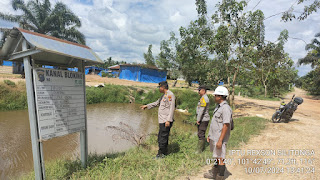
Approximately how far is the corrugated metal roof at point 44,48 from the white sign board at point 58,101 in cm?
35

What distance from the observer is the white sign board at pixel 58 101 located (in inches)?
106

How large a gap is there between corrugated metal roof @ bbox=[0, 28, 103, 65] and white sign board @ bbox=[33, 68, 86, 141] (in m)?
0.35

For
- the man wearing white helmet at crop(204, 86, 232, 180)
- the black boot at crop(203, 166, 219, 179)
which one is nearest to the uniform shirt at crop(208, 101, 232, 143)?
the man wearing white helmet at crop(204, 86, 232, 180)

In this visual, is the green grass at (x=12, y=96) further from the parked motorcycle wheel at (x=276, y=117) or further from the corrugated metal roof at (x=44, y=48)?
the parked motorcycle wheel at (x=276, y=117)

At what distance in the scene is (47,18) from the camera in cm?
→ 2009

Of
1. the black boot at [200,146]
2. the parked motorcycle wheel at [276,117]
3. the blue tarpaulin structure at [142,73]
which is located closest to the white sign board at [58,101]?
the black boot at [200,146]

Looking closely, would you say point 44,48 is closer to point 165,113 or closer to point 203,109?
point 165,113

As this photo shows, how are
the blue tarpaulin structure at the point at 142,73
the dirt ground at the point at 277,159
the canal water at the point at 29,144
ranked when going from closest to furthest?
the dirt ground at the point at 277,159 < the canal water at the point at 29,144 < the blue tarpaulin structure at the point at 142,73

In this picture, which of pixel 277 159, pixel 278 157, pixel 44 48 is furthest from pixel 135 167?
pixel 278 157

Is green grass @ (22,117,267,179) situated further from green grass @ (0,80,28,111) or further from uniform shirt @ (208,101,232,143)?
green grass @ (0,80,28,111)

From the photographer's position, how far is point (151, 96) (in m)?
16.7

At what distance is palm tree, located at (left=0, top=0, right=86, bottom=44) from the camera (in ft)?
63.8

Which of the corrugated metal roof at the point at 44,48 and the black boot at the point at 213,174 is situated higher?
the corrugated metal roof at the point at 44,48

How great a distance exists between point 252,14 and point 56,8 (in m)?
20.6
